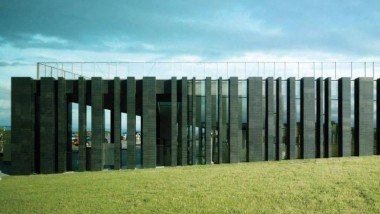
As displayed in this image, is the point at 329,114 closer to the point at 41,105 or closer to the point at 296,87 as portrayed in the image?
the point at 296,87

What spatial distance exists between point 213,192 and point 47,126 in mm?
17316

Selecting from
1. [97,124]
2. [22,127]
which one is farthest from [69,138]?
[22,127]

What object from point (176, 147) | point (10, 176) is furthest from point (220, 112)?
point (10, 176)

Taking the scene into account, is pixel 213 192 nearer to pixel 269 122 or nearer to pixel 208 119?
pixel 208 119

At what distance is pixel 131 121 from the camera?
32.3 meters

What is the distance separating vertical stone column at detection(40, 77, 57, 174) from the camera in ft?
104

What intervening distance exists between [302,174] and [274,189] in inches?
164

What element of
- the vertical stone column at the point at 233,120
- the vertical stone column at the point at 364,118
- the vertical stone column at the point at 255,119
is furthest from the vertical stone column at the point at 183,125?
the vertical stone column at the point at 364,118

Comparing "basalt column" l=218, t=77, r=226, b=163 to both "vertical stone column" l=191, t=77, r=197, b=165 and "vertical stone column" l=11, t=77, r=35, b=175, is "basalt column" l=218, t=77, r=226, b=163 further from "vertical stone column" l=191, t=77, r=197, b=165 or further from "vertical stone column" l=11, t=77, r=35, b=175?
"vertical stone column" l=11, t=77, r=35, b=175

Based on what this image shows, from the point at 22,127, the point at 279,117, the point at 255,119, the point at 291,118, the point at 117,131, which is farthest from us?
the point at 291,118

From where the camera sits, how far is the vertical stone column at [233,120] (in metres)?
33.0

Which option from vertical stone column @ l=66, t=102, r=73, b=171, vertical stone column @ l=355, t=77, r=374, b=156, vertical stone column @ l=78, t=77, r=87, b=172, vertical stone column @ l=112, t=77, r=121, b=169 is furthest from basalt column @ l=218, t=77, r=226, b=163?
vertical stone column @ l=66, t=102, r=73, b=171

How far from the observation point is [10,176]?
30266 millimetres

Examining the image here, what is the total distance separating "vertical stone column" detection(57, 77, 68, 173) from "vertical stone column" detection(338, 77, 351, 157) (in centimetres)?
2322
